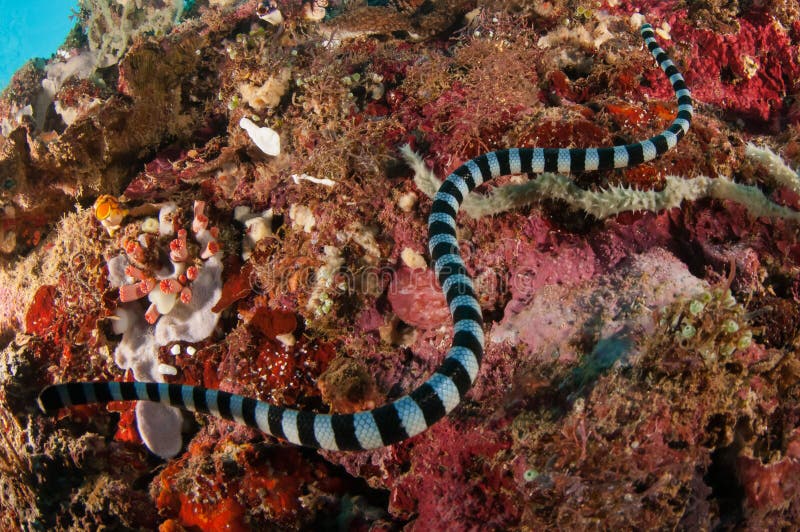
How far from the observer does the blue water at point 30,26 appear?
157ft

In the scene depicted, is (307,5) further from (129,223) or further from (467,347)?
(467,347)

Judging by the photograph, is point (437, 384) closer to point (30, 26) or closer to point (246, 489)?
point (246, 489)

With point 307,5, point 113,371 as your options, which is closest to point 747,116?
point 307,5

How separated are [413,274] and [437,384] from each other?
3.34 feet

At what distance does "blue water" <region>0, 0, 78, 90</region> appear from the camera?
47938 mm

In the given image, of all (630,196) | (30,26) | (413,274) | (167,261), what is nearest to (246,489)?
(413,274)

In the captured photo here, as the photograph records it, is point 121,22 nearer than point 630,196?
No

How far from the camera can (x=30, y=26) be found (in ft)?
172

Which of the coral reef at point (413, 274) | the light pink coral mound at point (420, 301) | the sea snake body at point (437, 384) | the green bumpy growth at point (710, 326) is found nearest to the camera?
the green bumpy growth at point (710, 326)

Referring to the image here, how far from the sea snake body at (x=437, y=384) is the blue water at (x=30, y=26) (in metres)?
59.9

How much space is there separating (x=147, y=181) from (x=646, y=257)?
4.76 metres

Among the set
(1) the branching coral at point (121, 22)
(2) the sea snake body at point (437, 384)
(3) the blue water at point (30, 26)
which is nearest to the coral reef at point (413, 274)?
(2) the sea snake body at point (437, 384)

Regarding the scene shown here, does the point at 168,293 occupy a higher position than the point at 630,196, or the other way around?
the point at 168,293

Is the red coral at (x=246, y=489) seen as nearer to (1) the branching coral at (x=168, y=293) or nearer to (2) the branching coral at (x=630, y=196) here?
(1) the branching coral at (x=168, y=293)
